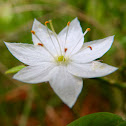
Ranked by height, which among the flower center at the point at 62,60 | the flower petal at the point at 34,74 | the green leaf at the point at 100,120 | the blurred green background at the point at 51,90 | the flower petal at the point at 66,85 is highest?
the flower petal at the point at 34,74

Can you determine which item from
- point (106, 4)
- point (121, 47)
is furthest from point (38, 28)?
point (106, 4)

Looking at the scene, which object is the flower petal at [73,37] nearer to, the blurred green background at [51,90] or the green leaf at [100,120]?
the green leaf at [100,120]

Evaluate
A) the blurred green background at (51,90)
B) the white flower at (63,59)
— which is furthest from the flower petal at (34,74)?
the blurred green background at (51,90)

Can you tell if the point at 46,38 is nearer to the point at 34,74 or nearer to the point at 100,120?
the point at 34,74

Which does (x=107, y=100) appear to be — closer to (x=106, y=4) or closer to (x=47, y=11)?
(x=106, y=4)

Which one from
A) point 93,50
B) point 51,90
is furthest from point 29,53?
point 51,90

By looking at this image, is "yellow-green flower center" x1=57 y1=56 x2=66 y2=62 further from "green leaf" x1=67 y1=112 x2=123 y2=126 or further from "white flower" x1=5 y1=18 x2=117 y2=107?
"green leaf" x1=67 y1=112 x2=123 y2=126

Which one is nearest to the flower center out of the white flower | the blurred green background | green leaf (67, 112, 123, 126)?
the white flower
